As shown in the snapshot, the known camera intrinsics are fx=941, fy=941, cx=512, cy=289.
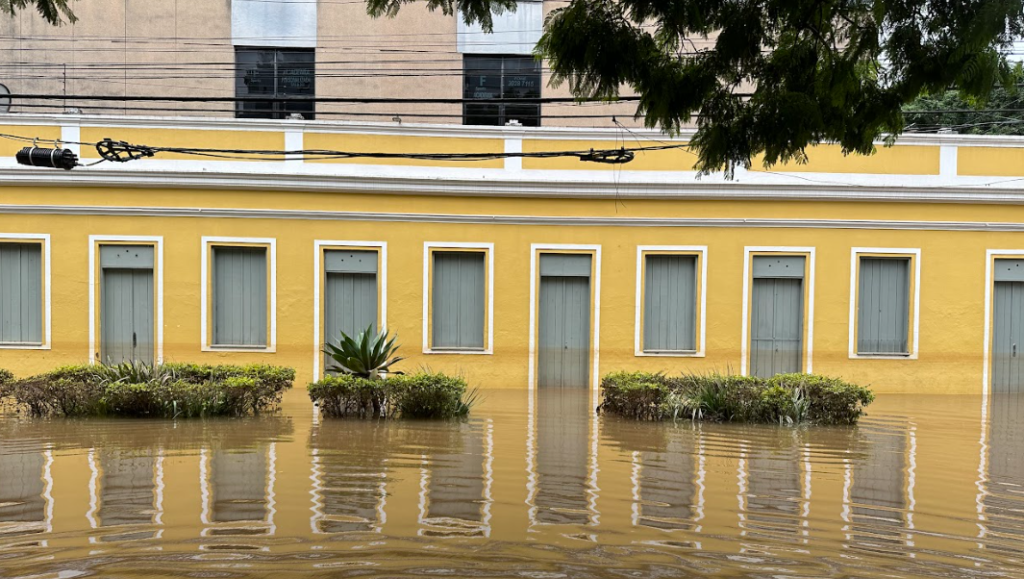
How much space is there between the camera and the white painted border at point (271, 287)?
16484mm

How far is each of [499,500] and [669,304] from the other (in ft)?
33.4

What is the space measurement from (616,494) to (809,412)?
5.36 meters

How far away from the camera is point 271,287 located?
16.6 metres

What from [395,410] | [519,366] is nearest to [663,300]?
[519,366]

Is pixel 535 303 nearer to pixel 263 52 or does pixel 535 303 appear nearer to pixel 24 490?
pixel 263 52

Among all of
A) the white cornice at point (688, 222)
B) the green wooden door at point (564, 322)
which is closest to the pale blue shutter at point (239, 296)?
the white cornice at point (688, 222)

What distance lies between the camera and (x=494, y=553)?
5.91 meters

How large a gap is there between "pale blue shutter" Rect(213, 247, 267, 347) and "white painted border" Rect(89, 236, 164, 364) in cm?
89

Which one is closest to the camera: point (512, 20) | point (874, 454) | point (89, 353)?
point (874, 454)

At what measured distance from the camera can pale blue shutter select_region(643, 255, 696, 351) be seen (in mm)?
17094

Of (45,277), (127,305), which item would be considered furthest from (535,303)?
(45,277)

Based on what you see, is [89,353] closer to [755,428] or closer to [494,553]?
[755,428]

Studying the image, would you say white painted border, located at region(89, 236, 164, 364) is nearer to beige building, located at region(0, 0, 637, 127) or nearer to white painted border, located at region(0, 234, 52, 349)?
white painted border, located at region(0, 234, 52, 349)

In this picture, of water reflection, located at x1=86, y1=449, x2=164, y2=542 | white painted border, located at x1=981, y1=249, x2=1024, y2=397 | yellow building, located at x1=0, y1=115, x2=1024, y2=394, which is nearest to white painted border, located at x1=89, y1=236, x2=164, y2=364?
yellow building, located at x1=0, y1=115, x2=1024, y2=394
